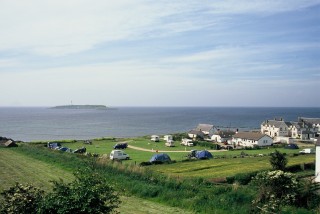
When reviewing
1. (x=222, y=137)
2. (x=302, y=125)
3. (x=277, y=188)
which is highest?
(x=277, y=188)

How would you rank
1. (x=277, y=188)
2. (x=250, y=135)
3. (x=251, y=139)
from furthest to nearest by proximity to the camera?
(x=250, y=135) < (x=251, y=139) < (x=277, y=188)

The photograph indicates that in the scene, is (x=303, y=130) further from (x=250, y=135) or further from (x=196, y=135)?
(x=196, y=135)

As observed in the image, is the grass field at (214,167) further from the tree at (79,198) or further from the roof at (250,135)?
the tree at (79,198)

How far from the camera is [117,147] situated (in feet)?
202

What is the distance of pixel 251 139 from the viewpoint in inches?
2965

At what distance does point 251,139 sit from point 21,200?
2759 inches

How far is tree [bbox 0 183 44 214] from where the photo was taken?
9.20 meters

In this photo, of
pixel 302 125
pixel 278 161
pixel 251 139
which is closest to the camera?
pixel 278 161

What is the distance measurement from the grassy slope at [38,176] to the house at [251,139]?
48829 millimetres

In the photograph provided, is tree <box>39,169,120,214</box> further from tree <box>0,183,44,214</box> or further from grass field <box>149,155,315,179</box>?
grass field <box>149,155,315,179</box>

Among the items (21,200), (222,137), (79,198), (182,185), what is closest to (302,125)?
(222,137)

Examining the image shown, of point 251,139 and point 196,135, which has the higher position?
point 196,135

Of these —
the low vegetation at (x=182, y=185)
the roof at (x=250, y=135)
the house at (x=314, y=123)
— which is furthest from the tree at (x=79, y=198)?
the house at (x=314, y=123)

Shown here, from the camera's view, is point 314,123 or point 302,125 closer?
point 302,125
